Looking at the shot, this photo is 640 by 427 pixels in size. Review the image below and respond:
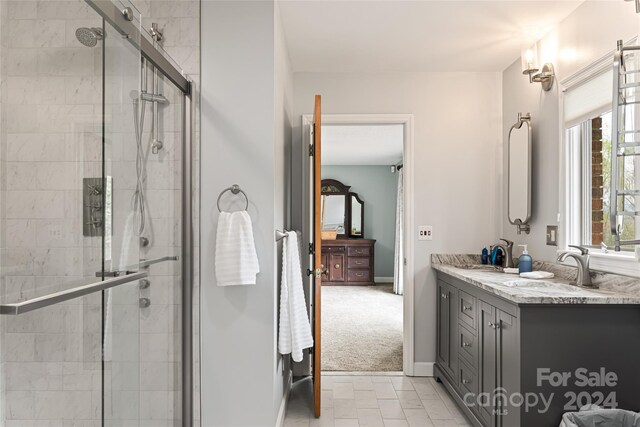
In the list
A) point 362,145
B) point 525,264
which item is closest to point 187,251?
point 525,264

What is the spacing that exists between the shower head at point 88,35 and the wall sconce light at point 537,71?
2.69 meters

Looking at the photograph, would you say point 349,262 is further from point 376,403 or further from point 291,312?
point 291,312

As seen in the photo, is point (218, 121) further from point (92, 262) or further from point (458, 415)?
point (458, 415)

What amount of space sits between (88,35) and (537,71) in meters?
2.79

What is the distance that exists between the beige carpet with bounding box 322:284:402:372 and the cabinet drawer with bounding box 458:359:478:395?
3.06ft

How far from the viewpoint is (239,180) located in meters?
2.37

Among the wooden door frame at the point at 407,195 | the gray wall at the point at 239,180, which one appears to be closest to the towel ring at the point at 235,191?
the gray wall at the point at 239,180

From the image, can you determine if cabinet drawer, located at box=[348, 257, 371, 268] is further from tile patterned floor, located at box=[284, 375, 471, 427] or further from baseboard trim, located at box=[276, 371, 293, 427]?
baseboard trim, located at box=[276, 371, 293, 427]

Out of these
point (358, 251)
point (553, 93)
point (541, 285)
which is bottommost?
point (358, 251)

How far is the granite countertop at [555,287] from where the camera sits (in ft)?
6.51

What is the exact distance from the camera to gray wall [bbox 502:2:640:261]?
233 centimetres

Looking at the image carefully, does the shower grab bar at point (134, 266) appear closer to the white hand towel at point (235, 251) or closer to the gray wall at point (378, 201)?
the white hand towel at point (235, 251)

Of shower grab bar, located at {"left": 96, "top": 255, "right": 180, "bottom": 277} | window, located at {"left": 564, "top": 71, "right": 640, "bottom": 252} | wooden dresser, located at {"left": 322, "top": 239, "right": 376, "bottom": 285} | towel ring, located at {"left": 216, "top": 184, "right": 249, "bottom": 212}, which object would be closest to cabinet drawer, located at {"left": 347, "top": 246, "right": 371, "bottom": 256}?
wooden dresser, located at {"left": 322, "top": 239, "right": 376, "bottom": 285}

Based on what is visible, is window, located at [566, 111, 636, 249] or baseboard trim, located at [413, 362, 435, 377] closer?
window, located at [566, 111, 636, 249]
